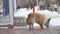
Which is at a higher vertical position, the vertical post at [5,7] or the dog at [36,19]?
the vertical post at [5,7]

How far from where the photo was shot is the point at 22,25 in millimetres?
4758

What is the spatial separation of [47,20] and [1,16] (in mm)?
1303

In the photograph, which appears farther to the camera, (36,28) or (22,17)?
(22,17)

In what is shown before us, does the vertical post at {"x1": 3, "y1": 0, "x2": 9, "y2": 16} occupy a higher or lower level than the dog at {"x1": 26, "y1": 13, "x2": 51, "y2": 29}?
higher

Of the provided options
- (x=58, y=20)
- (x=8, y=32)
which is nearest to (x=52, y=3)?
(x=58, y=20)

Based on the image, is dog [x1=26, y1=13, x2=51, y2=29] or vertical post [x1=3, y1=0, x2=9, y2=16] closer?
dog [x1=26, y1=13, x2=51, y2=29]

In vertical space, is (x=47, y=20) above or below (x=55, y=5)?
below

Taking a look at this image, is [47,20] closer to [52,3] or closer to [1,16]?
[52,3]

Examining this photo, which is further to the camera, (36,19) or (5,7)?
(5,7)

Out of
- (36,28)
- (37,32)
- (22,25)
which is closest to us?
(37,32)

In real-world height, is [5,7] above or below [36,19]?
above

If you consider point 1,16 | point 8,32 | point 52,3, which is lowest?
point 8,32

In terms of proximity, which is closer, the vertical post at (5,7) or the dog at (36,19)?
the dog at (36,19)

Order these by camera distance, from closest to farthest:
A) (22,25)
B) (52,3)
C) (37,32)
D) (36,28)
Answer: (37,32)
(36,28)
(22,25)
(52,3)
